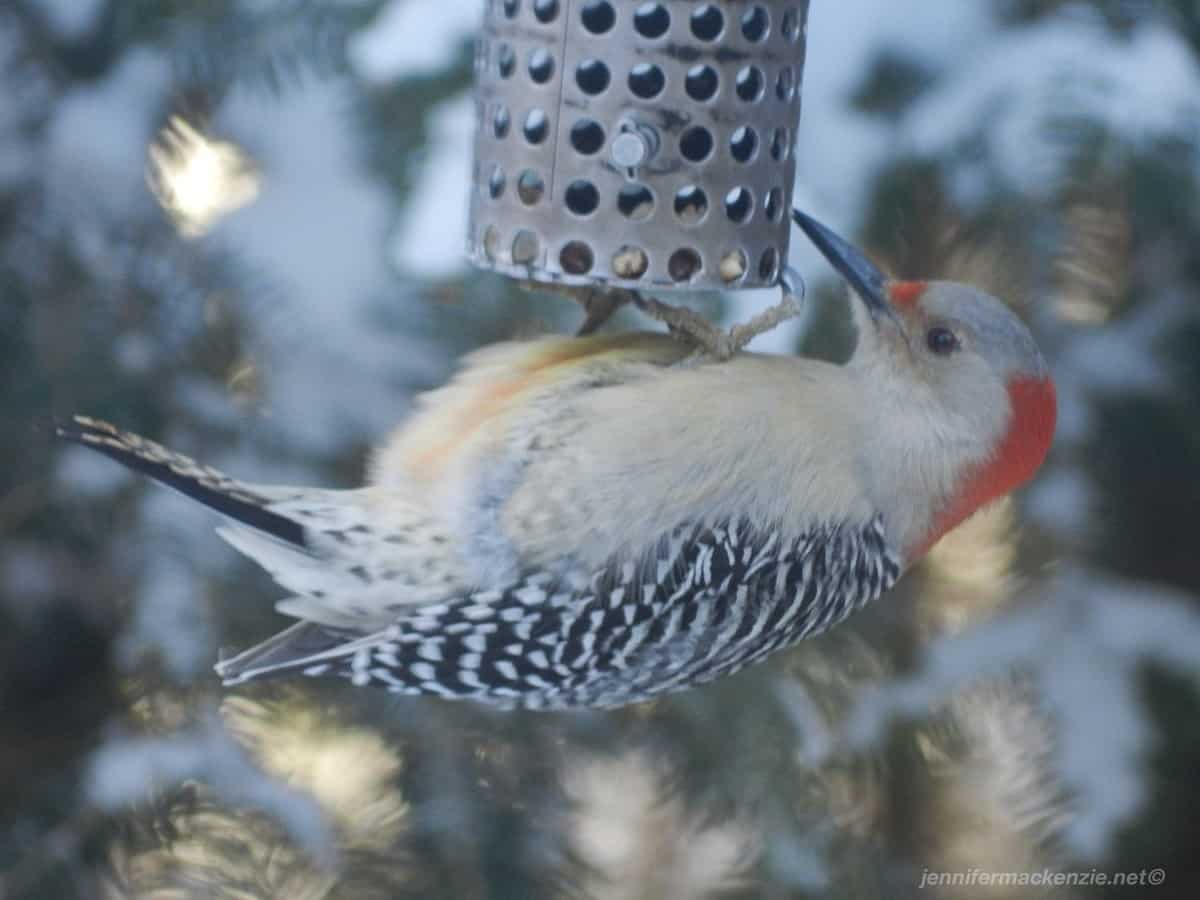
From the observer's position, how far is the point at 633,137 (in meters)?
1.42

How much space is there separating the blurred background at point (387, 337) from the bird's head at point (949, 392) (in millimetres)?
183

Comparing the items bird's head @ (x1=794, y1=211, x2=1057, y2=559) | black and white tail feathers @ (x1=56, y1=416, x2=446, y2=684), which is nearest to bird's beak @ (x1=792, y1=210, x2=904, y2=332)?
bird's head @ (x1=794, y1=211, x2=1057, y2=559)

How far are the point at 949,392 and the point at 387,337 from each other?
69 centimetres

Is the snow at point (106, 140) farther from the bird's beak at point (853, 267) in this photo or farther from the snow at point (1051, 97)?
the snow at point (1051, 97)

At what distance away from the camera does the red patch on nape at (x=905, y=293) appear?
168cm

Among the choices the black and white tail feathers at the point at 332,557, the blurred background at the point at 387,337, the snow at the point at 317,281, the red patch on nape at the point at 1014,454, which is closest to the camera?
the black and white tail feathers at the point at 332,557

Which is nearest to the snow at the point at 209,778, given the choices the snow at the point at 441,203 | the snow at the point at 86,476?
the snow at the point at 86,476

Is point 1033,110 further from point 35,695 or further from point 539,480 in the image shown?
point 35,695

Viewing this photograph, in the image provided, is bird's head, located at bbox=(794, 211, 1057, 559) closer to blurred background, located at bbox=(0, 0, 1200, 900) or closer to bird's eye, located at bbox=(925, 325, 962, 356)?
bird's eye, located at bbox=(925, 325, 962, 356)

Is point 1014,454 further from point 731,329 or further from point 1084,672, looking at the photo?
point 1084,672

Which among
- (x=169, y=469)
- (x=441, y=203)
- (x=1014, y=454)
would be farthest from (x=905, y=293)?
(x=169, y=469)

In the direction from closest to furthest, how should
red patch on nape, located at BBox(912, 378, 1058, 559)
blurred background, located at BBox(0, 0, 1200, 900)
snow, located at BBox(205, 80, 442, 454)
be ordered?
red patch on nape, located at BBox(912, 378, 1058, 559) < blurred background, located at BBox(0, 0, 1200, 900) < snow, located at BBox(205, 80, 442, 454)

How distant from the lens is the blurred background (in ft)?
5.81

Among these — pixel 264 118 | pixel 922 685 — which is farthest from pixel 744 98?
pixel 922 685
